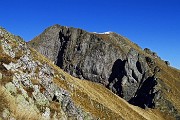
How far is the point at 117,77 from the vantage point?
150125 mm

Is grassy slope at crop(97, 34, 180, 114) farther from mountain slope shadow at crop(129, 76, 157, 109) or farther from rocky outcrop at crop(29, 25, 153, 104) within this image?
rocky outcrop at crop(29, 25, 153, 104)

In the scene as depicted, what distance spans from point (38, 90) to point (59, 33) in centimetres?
13663

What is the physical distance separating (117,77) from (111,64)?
34.1ft

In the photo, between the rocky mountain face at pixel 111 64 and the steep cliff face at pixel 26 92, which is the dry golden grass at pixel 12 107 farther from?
the rocky mountain face at pixel 111 64

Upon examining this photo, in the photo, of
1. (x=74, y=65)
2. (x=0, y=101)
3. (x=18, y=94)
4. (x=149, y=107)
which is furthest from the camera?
(x=74, y=65)

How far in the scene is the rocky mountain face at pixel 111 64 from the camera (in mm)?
135625

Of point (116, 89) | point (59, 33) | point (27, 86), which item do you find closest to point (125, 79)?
point (116, 89)

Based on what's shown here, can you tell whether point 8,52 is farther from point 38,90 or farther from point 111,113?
point 111,113

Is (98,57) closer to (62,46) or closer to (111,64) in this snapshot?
(111,64)

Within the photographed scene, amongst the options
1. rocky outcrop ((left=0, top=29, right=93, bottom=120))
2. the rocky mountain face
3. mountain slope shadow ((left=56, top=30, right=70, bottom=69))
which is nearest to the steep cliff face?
rocky outcrop ((left=0, top=29, right=93, bottom=120))

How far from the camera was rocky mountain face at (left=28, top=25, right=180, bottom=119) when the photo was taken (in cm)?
13562

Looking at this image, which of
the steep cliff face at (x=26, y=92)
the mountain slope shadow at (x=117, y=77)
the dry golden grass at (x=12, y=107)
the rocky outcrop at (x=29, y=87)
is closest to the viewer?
the dry golden grass at (x=12, y=107)

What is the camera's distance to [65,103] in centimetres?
4603

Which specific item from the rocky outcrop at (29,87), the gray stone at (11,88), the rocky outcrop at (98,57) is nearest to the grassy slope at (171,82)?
the rocky outcrop at (98,57)
